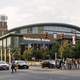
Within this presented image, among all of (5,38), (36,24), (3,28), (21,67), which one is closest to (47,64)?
(21,67)

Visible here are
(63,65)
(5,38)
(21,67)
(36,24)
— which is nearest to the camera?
(63,65)

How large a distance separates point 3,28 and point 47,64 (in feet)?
457

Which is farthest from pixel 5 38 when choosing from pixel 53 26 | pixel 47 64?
pixel 47 64

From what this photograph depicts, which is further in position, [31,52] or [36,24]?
[36,24]

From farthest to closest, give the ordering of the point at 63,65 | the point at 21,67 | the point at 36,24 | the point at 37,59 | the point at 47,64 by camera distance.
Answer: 1. the point at 36,24
2. the point at 37,59
3. the point at 47,64
4. the point at 21,67
5. the point at 63,65

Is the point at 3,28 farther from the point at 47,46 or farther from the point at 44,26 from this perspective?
the point at 47,46

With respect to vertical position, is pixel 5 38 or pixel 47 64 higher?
pixel 5 38

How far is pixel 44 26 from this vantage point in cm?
17588

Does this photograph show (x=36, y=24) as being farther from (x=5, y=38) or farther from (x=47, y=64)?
(x=47, y=64)

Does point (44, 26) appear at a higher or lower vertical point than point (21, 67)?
higher

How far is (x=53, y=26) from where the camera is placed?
585 ft

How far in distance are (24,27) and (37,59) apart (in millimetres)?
52968

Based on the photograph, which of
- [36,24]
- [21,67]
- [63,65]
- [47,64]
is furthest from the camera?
[36,24]

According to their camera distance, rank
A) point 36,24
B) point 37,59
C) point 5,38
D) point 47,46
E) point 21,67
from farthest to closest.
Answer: point 36,24
point 5,38
point 47,46
point 37,59
point 21,67
